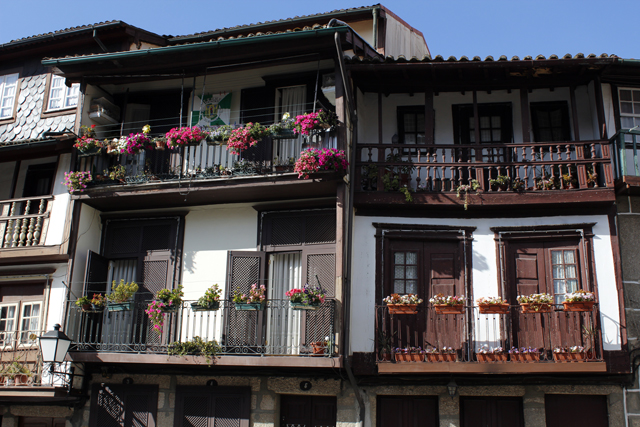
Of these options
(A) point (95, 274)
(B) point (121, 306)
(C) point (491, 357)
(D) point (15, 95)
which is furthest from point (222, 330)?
(D) point (15, 95)

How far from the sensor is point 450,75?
1349 centimetres

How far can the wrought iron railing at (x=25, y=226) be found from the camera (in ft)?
46.5

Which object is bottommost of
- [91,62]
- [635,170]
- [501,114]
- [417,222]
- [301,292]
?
[301,292]

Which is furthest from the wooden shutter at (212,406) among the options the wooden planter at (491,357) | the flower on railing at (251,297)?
the wooden planter at (491,357)

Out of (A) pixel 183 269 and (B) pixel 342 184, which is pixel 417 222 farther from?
(A) pixel 183 269

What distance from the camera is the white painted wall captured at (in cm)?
1186

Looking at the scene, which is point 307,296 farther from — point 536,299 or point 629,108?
point 629,108

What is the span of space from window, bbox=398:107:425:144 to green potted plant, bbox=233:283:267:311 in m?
4.51

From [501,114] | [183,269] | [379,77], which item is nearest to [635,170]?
[501,114]

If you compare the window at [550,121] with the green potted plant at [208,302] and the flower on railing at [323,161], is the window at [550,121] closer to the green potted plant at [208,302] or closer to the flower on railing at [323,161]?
the flower on railing at [323,161]

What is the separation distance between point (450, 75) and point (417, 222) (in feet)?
10.1

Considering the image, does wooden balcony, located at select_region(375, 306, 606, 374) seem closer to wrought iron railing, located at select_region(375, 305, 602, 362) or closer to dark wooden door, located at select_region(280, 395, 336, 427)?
wrought iron railing, located at select_region(375, 305, 602, 362)

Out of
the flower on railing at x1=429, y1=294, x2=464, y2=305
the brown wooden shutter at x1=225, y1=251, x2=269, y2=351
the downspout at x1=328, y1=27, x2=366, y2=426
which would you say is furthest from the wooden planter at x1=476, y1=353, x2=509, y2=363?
the brown wooden shutter at x1=225, y1=251, x2=269, y2=351

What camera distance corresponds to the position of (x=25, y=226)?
47.0 ft
